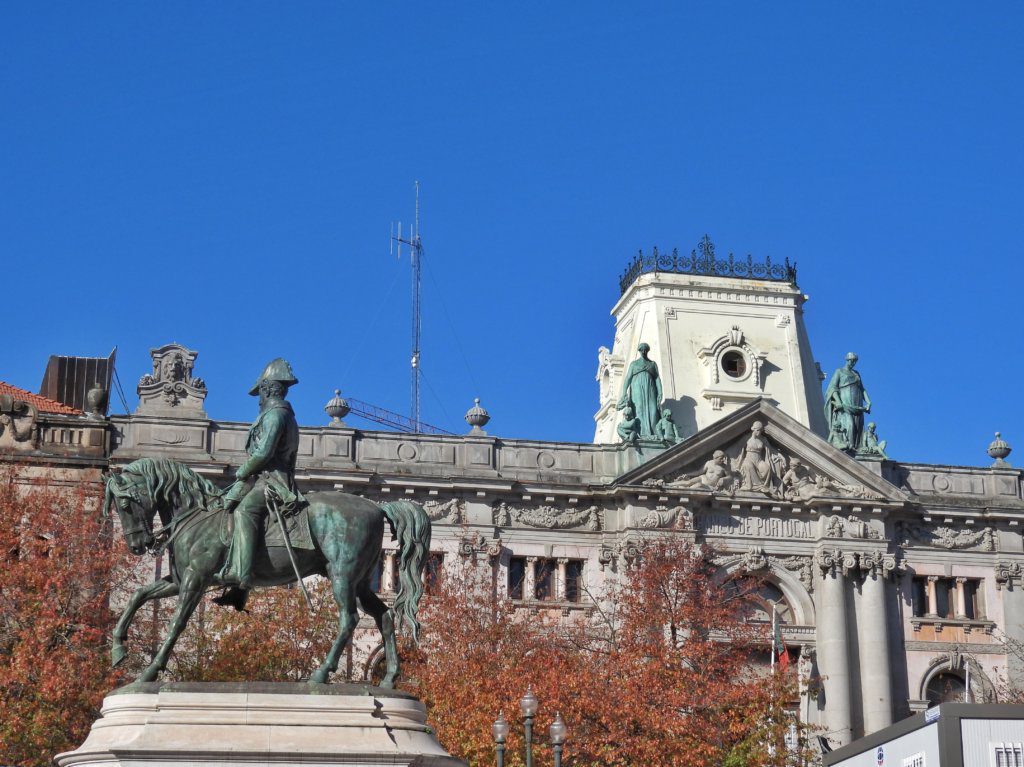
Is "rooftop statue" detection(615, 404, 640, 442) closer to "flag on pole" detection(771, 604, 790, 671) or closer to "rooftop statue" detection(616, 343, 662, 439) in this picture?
"rooftop statue" detection(616, 343, 662, 439)

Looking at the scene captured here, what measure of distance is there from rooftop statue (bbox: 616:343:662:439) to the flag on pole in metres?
7.82

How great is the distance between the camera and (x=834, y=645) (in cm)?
5641

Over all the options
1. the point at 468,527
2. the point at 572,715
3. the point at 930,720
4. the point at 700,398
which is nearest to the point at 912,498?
the point at 700,398

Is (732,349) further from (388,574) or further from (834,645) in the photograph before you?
(388,574)

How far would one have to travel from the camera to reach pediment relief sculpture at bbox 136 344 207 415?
5556 centimetres

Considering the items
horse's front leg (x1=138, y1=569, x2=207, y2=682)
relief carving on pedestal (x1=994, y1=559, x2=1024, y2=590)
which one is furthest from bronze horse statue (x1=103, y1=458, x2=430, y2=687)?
relief carving on pedestal (x1=994, y1=559, x2=1024, y2=590)

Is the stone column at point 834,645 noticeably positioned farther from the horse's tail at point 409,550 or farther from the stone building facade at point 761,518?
the horse's tail at point 409,550

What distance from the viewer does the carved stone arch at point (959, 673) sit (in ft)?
187

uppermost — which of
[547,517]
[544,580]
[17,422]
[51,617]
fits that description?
[17,422]

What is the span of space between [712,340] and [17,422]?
25.3 meters

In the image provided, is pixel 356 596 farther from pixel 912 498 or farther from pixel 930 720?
pixel 912 498

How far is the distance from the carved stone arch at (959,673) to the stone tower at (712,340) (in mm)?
10652

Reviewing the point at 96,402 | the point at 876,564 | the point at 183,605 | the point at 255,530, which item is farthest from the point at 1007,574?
the point at 183,605

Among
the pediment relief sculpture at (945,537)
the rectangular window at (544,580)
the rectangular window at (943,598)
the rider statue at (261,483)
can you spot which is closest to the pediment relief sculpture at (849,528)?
the pediment relief sculpture at (945,537)
